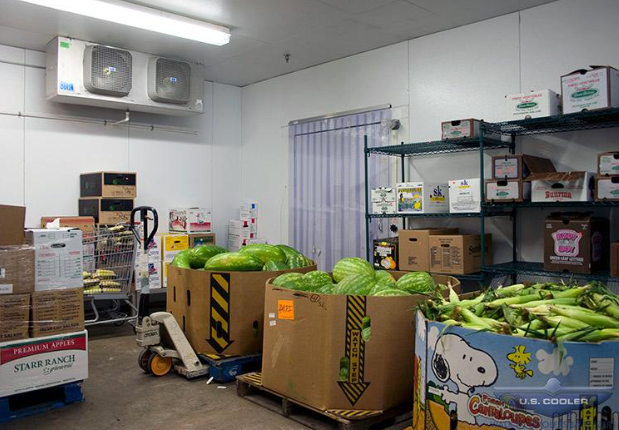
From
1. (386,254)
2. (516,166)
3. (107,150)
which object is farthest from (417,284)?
(107,150)

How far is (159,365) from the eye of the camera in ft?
13.1

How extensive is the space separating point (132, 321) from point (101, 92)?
246 centimetres

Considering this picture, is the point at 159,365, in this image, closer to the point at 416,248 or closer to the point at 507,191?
the point at 416,248

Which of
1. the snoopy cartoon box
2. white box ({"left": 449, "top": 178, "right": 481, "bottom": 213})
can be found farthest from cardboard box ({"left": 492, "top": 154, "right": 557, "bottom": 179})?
the snoopy cartoon box

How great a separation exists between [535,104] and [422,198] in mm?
1230

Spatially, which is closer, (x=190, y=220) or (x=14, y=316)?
(x=14, y=316)

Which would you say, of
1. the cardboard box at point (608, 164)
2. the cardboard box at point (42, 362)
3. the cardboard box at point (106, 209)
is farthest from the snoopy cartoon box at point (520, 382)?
the cardboard box at point (106, 209)

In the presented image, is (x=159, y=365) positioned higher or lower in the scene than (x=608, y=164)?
lower

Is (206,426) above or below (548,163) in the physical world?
below

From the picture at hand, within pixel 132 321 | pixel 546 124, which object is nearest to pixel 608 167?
pixel 546 124

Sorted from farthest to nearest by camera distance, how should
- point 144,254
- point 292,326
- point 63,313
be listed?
point 144,254 < point 63,313 < point 292,326

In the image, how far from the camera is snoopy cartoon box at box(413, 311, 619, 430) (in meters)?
1.75

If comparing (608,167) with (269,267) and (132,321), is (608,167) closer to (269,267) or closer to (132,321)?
(269,267)

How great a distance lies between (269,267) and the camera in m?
3.98
